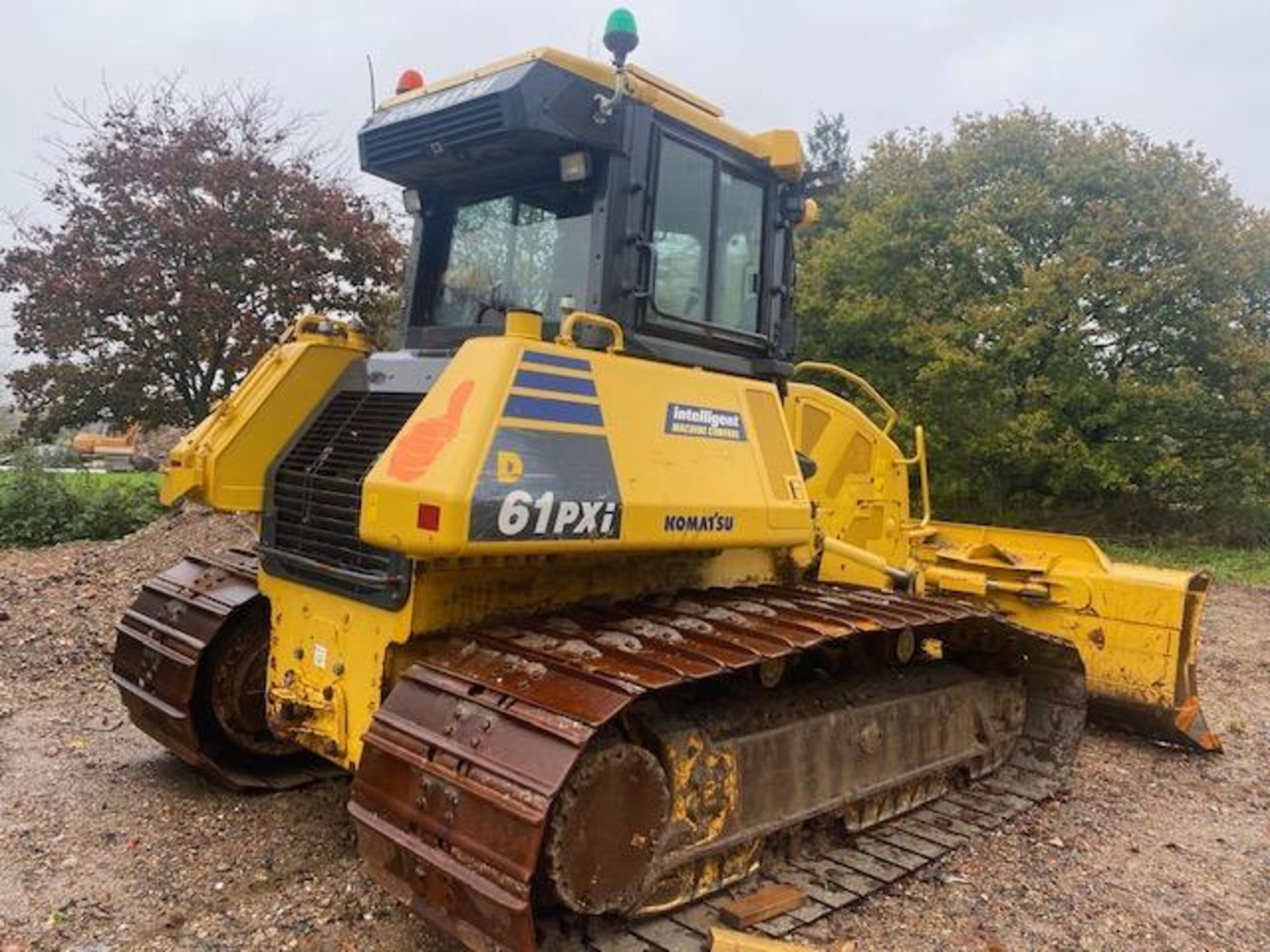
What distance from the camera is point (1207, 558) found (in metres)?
15.0

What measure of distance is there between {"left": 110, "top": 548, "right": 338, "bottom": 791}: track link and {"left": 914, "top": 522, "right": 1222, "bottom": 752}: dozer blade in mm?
3903

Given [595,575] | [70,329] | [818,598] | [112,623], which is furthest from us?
[70,329]

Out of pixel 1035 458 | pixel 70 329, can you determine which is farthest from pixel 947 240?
pixel 70 329

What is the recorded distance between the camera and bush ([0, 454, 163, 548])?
12953 millimetres

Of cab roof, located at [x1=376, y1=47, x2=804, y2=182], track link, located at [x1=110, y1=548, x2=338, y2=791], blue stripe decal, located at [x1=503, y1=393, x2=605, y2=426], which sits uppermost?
cab roof, located at [x1=376, y1=47, x2=804, y2=182]

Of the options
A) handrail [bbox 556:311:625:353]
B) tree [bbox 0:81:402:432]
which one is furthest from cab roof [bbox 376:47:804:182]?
tree [bbox 0:81:402:432]

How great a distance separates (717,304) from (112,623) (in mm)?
6034

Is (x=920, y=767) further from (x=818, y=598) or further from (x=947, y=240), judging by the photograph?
(x=947, y=240)

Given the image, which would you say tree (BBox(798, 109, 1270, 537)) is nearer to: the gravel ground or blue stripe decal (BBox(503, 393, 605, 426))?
the gravel ground

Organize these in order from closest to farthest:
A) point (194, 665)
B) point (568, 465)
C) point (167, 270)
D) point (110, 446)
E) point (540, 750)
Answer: point (540, 750), point (568, 465), point (194, 665), point (167, 270), point (110, 446)

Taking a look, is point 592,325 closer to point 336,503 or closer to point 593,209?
point 593,209

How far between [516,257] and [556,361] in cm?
105

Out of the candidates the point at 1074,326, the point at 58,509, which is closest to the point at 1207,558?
the point at 1074,326

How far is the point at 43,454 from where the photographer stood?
14.0 metres
